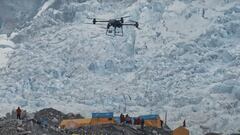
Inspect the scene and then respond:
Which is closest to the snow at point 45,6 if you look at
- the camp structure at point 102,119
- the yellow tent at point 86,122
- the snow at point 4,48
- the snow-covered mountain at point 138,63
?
the snow-covered mountain at point 138,63

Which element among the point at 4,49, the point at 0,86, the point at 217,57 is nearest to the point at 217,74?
the point at 217,57

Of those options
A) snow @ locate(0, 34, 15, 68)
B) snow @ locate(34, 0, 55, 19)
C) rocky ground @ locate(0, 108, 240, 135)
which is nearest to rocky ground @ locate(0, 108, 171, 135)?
rocky ground @ locate(0, 108, 240, 135)

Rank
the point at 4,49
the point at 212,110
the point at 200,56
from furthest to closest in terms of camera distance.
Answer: the point at 4,49, the point at 200,56, the point at 212,110

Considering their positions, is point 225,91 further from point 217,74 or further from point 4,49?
point 4,49

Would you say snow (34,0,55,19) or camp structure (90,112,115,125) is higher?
snow (34,0,55,19)

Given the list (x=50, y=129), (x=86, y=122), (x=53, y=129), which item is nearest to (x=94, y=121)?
(x=86, y=122)

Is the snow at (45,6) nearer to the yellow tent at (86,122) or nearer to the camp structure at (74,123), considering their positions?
the yellow tent at (86,122)

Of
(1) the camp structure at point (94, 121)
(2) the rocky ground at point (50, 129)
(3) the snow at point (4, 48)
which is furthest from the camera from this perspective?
(3) the snow at point (4, 48)

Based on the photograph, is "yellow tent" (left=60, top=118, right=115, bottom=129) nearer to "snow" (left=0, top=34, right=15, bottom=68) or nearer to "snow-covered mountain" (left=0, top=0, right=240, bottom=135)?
"snow-covered mountain" (left=0, top=0, right=240, bottom=135)

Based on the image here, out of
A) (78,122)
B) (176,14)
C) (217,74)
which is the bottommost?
(78,122)
